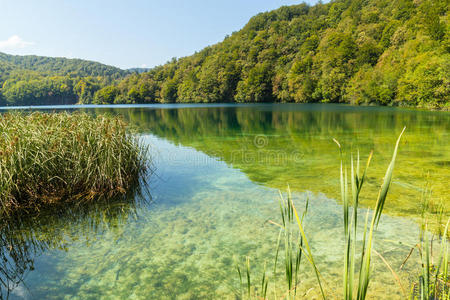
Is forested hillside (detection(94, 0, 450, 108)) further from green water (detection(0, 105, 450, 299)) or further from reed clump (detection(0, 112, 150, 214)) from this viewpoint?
reed clump (detection(0, 112, 150, 214))

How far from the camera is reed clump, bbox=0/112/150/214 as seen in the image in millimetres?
4684

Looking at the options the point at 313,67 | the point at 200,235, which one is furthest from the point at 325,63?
the point at 200,235

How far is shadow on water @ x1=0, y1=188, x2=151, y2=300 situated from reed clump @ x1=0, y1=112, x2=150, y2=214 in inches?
11.0

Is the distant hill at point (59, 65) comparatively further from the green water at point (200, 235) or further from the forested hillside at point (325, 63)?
the green water at point (200, 235)

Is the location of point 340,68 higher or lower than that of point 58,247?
higher

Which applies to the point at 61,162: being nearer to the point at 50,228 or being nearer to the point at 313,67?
the point at 50,228

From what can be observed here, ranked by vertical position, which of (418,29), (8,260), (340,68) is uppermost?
(418,29)

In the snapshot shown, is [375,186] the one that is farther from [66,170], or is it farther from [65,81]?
[65,81]

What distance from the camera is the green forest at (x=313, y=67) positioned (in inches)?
Result: 1326

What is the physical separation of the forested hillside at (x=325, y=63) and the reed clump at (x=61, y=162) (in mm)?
31118

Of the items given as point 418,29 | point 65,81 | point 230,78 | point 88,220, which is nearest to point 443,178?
point 88,220

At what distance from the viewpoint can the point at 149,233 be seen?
4.11 m

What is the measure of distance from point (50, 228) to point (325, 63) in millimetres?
56055

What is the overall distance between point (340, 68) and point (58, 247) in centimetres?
5403
